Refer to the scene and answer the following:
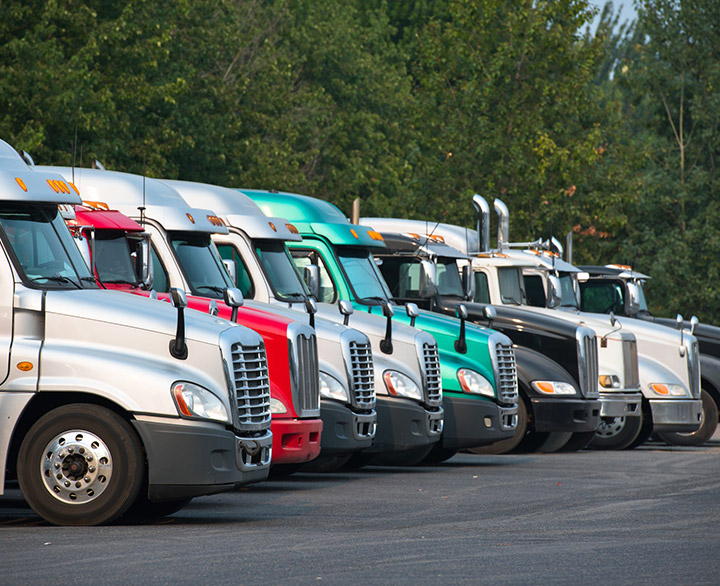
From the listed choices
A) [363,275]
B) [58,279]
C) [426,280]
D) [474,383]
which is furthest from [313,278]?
[58,279]

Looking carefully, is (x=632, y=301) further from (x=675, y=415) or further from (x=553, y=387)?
(x=553, y=387)

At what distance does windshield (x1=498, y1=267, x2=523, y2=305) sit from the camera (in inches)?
892

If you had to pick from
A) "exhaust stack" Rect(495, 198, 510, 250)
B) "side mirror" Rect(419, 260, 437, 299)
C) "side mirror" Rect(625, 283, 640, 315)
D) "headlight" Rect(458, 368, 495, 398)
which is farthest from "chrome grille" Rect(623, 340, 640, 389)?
"headlight" Rect(458, 368, 495, 398)

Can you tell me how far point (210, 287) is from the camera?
49.2 feet

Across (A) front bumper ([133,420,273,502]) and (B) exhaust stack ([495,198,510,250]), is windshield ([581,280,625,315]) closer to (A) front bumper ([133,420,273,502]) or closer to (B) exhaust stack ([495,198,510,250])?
(B) exhaust stack ([495,198,510,250])

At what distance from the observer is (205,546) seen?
10133mm

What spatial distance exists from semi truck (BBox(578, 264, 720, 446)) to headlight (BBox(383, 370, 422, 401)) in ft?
27.7

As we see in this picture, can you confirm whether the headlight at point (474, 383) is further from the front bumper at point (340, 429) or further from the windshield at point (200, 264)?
the windshield at point (200, 264)

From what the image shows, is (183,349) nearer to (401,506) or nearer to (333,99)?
(401,506)

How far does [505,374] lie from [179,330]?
25.5 feet

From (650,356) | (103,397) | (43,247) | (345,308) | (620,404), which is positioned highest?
(43,247)

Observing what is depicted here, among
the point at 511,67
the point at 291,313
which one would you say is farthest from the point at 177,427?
the point at 511,67

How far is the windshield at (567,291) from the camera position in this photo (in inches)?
983

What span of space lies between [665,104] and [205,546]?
40.5 m
